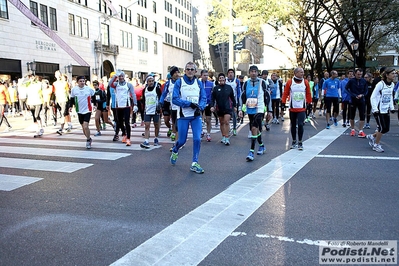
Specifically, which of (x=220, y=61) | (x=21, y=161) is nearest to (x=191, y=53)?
(x=220, y=61)

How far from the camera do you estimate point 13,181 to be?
602cm

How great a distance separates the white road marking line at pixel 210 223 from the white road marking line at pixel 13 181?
3124mm

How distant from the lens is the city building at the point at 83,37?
2688 centimetres

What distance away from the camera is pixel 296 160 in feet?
23.8

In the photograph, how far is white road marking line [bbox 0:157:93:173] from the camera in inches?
269

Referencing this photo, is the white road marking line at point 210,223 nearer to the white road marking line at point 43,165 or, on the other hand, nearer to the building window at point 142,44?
the white road marking line at point 43,165

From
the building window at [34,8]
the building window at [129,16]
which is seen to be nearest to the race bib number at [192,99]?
the building window at [34,8]

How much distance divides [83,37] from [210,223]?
35.0 meters

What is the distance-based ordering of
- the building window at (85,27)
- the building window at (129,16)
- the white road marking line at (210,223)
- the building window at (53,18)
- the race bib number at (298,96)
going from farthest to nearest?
1. the building window at (129,16)
2. the building window at (85,27)
3. the building window at (53,18)
4. the race bib number at (298,96)
5. the white road marking line at (210,223)

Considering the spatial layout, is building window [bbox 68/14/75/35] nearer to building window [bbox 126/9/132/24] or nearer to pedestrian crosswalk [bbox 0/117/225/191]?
building window [bbox 126/9/132/24]

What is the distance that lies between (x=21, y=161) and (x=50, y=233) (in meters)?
4.28

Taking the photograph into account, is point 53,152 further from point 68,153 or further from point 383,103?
point 383,103

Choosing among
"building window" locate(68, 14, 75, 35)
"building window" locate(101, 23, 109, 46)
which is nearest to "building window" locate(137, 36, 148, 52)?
"building window" locate(101, 23, 109, 46)

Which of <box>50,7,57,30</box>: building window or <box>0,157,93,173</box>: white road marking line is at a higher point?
<box>50,7,57,30</box>: building window
